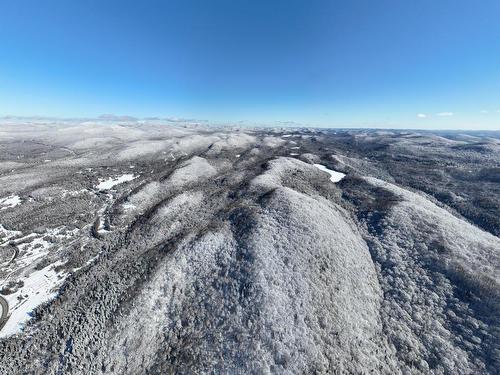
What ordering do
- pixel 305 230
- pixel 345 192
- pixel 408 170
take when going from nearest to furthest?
pixel 305 230
pixel 345 192
pixel 408 170

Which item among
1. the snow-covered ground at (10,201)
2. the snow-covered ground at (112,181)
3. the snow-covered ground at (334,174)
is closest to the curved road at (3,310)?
the snow-covered ground at (10,201)

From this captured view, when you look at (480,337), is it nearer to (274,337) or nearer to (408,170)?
(274,337)

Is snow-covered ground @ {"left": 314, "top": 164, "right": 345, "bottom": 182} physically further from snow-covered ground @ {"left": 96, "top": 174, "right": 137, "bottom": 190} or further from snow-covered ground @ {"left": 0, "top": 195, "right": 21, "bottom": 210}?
snow-covered ground @ {"left": 0, "top": 195, "right": 21, "bottom": 210}

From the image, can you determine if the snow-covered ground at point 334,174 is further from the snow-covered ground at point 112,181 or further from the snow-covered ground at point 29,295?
the snow-covered ground at point 29,295

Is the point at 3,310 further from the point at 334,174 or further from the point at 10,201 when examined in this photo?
the point at 334,174

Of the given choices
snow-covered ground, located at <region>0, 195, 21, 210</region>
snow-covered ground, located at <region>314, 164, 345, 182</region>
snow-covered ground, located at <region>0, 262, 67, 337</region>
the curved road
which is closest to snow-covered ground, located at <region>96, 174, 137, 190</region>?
snow-covered ground, located at <region>0, 195, 21, 210</region>

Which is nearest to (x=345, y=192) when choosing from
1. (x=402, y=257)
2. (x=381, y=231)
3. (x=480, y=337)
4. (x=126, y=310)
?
(x=381, y=231)

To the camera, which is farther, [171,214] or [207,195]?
[207,195]
